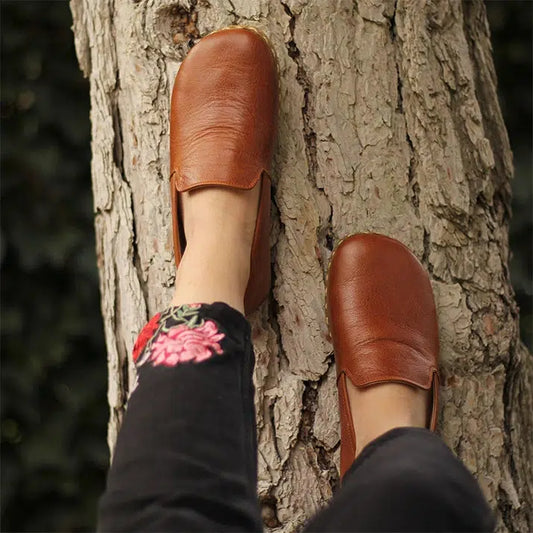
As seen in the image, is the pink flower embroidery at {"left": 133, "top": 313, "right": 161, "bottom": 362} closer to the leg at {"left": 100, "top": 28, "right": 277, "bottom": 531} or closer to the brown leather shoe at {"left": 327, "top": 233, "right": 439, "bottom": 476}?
the leg at {"left": 100, "top": 28, "right": 277, "bottom": 531}

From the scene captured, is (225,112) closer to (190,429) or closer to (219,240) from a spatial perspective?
(219,240)

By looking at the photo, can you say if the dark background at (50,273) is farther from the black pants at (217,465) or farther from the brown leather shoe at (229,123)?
the black pants at (217,465)

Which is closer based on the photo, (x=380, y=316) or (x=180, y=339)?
(x=180, y=339)

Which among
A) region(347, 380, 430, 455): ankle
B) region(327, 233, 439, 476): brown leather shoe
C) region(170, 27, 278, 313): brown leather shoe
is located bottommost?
region(347, 380, 430, 455): ankle

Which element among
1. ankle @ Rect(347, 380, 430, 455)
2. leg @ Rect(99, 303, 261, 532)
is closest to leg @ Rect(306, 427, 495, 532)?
leg @ Rect(99, 303, 261, 532)

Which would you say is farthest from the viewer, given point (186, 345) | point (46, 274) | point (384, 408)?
point (46, 274)

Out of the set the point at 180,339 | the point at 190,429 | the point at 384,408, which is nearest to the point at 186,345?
the point at 180,339

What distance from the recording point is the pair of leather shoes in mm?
1093

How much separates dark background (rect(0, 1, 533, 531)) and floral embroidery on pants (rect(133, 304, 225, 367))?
779 millimetres

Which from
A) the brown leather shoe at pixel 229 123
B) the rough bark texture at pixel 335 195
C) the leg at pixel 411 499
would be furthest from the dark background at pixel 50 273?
the leg at pixel 411 499

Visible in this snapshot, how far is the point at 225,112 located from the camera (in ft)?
3.72

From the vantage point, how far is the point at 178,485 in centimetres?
77

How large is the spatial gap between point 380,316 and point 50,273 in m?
0.91

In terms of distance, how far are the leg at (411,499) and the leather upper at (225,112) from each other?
0.50 m
